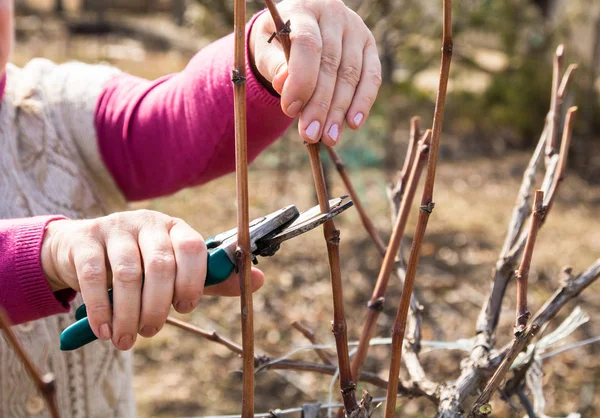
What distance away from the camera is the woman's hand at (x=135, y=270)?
57 cm

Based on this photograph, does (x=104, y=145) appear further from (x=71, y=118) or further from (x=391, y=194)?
(x=391, y=194)

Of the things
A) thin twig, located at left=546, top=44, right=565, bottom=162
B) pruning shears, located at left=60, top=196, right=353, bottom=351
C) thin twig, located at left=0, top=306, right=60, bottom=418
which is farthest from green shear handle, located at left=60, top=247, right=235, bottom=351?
thin twig, located at left=546, top=44, right=565, bottom=162

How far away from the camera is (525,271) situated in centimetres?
77

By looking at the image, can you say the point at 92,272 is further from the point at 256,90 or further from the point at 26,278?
the point at 256,90

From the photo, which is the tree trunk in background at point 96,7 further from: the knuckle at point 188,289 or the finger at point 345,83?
the knuckle at point 188,289

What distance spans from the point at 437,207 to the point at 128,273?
139 inches

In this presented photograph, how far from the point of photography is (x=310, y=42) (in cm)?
69

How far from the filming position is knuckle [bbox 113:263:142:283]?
0.57m

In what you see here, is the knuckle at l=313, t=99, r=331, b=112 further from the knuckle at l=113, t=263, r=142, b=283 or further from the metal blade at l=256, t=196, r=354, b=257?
the knuckle at l=113, t=263, r=142, b=283

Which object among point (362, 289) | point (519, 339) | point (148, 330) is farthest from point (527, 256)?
point (362, 289)

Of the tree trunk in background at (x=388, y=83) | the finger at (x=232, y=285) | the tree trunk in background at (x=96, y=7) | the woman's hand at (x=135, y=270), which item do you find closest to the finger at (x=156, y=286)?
the woman's hand at (x=135, y=270)

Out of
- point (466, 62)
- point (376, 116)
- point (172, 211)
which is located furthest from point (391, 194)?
point (466, 62)

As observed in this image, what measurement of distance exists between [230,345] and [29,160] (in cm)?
47

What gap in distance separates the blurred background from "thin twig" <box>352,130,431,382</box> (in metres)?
0.18
